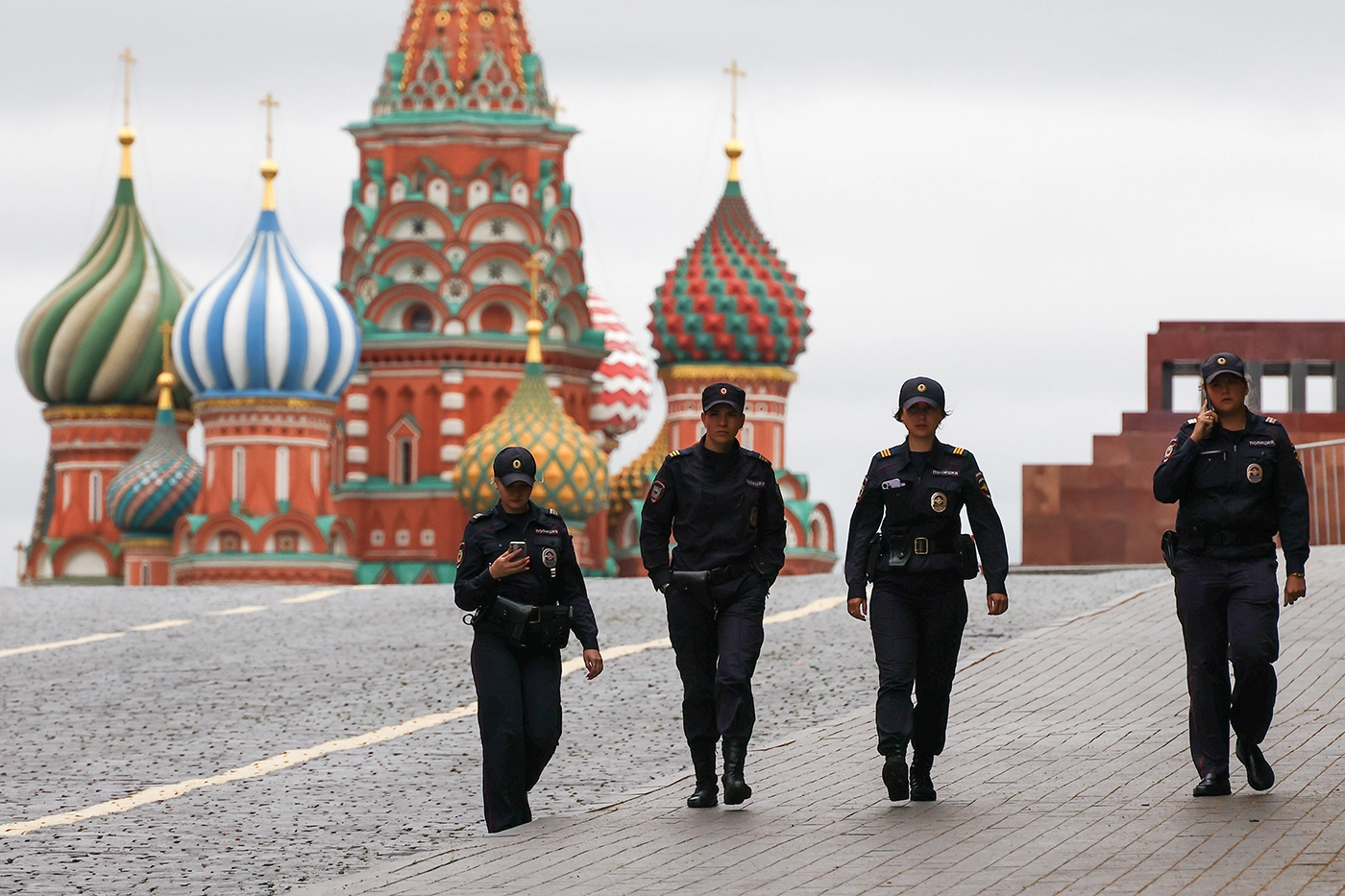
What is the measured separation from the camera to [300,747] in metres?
14.2

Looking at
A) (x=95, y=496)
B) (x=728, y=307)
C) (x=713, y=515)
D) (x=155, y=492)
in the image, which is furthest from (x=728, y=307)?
(x=713, y=515)

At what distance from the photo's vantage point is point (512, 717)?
34.6 feet

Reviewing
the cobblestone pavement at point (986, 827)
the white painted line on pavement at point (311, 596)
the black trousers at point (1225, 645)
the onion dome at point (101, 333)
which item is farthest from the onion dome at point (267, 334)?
the black trousers at point (1225, 645)

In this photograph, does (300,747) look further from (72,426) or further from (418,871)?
(72,426)

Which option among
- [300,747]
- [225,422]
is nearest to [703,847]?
[300,747]

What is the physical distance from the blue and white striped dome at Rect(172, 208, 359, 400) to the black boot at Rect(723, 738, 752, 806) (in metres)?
51.8

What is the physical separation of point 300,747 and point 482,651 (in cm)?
380

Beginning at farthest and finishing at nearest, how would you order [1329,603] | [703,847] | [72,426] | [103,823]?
[72,426], [1329,603], [103,823], [703,847]

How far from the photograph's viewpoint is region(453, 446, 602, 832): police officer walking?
1053 centimetres

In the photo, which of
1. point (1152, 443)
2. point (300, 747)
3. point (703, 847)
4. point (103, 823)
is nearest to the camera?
point (703, 847)

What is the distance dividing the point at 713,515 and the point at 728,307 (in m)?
54.4

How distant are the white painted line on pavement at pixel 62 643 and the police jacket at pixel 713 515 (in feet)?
31.3

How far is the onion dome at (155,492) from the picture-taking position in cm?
6588

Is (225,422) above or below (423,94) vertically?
below
